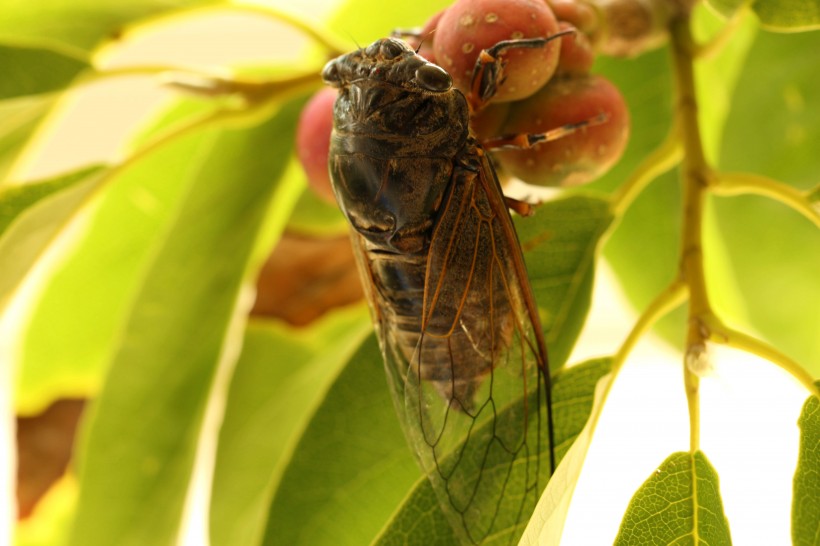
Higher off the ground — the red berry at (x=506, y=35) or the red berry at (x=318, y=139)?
the red berry at (x=318, y=139)

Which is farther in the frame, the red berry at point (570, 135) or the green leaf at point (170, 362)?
the green leaf at point (170, 362)

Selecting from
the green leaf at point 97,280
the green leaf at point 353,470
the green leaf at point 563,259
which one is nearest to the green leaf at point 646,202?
the green leaf at point 563,259

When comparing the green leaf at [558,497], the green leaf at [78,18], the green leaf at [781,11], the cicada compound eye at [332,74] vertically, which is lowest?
the green leaf at [558,497]

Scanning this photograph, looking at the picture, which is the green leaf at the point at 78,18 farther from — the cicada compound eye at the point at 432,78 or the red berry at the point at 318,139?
the cicada compound eye at the point at 432,78

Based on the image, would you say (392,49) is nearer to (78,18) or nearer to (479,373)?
(479,373)

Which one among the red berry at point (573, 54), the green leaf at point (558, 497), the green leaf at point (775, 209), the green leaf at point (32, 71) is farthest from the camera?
the green leaf at point (775, 209)

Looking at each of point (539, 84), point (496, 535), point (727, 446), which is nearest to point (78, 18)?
point (539, 84)

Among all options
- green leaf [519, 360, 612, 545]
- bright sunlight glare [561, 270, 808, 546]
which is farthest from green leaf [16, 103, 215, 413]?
green leaf [519, 360, 612, 545]

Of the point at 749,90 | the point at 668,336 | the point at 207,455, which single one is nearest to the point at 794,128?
the point at 749,90
